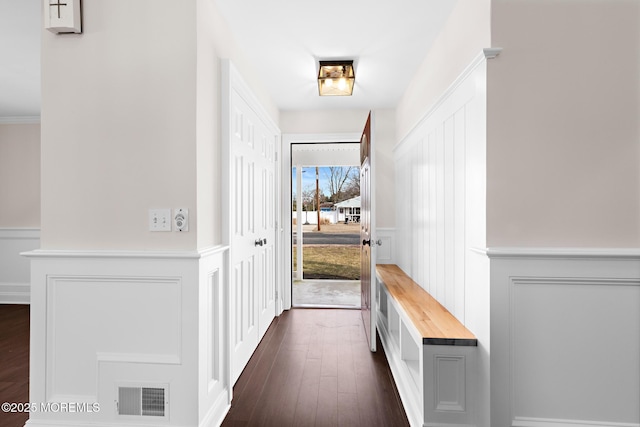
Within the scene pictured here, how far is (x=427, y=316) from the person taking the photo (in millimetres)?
2014

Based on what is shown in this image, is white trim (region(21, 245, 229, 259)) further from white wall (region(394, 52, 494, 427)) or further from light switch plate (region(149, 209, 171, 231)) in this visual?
white wall (region(394, 52, 494, 427))

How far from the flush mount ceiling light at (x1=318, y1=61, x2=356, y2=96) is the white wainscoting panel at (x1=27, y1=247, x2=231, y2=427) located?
190 cm

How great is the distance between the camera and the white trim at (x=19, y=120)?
14.5 feet

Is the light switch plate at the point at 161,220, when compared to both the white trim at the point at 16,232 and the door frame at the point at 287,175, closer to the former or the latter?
the door frame at the point at 287,175

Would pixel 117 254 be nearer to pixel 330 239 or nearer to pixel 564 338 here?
pixel 564 338

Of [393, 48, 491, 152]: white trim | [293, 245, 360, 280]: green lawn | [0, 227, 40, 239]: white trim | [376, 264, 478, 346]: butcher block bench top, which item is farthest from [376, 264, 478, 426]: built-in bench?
[0, 227, 40, 239]: white trim

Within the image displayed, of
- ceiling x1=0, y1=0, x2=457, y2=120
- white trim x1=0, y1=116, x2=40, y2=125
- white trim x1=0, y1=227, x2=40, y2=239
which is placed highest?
ceiling x1=0, y1=0, x2=457, y2=120

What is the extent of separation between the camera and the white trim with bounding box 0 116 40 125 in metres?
4.43

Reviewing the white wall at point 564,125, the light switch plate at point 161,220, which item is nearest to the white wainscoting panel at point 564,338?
the white wall at point 564,125

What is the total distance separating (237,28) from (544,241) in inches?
88.4

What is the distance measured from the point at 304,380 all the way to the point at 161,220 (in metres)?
1.49

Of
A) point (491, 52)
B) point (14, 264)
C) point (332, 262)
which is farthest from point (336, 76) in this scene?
point (332, 262)

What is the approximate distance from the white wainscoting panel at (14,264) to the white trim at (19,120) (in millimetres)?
1395

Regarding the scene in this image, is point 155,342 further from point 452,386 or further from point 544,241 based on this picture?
point 544,241
